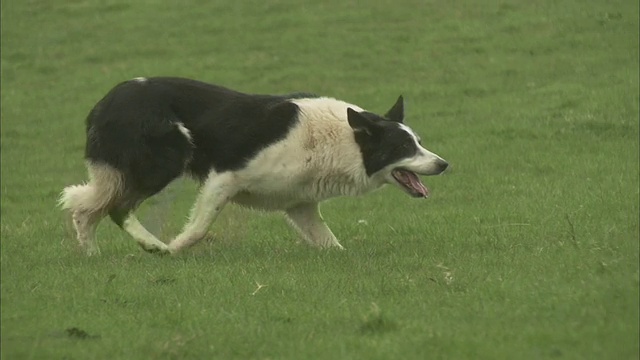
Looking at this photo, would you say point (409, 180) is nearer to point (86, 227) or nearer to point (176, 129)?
point (176, 129)

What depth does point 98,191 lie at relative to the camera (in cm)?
1098

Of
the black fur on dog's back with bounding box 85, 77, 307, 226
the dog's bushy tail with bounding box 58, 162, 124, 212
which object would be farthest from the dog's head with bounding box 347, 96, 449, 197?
the dog's bushy tail with bounding box 58, 162, 124, 212

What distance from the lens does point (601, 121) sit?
60.6 feet

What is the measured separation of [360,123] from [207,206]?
155cm

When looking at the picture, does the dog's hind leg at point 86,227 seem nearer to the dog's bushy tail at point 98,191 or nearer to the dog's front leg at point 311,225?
the dog's bushy tail at point 98,191

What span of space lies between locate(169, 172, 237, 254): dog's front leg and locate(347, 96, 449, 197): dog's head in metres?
1.23

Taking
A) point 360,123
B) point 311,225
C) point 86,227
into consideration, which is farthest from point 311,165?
point 86,227

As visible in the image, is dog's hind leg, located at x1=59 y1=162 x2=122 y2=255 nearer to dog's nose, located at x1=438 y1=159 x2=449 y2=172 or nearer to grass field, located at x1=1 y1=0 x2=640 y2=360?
grass field, located at x1=1 y1=0 x2=640 y2=360

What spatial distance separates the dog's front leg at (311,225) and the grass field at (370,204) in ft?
0.74

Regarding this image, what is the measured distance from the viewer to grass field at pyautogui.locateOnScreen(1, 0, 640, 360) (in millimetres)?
7289

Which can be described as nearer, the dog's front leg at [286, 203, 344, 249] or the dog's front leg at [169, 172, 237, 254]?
the dog's front leg at [169, 172, 237, 254]

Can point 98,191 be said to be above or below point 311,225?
above

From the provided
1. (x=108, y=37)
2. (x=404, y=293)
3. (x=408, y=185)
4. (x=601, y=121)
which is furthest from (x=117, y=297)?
(x=108, y=37)

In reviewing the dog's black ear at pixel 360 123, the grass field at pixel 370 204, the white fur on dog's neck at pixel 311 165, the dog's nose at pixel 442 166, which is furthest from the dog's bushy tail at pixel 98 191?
the dog's nose at pixel 442 166
